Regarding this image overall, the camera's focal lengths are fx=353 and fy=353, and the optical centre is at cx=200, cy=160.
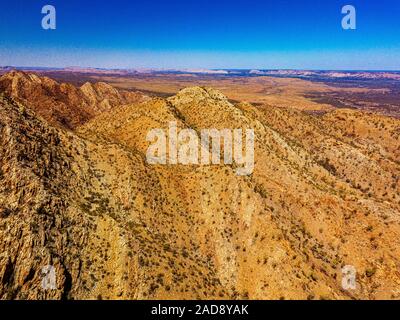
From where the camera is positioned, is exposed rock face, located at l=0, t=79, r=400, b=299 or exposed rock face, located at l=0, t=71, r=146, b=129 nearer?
exposed rock face, located at l=0, t=79, r=400, b=299

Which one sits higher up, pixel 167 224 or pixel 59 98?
pixel 59 98

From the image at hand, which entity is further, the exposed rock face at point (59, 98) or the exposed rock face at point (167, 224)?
the exposed rock face at point (59, 98)

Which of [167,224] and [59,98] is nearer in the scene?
[167,224]

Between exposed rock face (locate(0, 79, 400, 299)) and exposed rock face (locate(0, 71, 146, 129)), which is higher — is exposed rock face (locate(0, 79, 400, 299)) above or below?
below

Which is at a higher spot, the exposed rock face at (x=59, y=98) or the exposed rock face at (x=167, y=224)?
the exposed rock face at (x=59, y=98)
